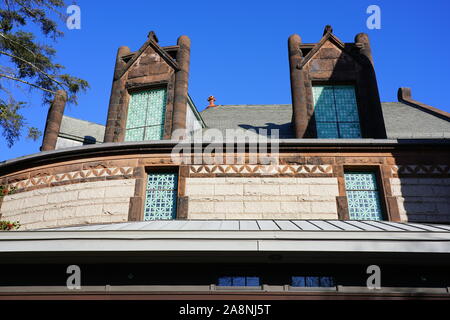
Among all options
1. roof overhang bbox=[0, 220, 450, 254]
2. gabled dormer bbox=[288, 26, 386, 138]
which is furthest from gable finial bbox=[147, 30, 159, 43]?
roof overhang bbox=[0, 220, 450, 254]

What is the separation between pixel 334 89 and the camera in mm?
10820

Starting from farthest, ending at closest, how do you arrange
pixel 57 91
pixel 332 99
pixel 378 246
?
pixel 57 91
pixel 332 99
pixel 378 246

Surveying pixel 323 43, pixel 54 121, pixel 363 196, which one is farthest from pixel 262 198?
pixel 54 121

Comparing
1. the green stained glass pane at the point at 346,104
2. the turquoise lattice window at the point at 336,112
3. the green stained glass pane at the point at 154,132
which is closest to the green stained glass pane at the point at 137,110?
the green stained glass pane at the point at 154,132

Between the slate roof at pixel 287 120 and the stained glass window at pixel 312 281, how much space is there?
20.5 feet

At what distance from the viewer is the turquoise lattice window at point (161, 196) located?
28.7 feet

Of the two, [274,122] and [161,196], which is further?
[274,122]

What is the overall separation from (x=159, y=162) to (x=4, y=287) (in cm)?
446

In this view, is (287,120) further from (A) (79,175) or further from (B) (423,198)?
(A) (79,175)

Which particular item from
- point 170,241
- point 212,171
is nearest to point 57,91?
point 212,171

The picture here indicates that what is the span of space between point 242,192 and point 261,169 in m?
0.74

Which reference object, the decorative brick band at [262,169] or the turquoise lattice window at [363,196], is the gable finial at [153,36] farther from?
the turquoise lattice window at [363,196]
